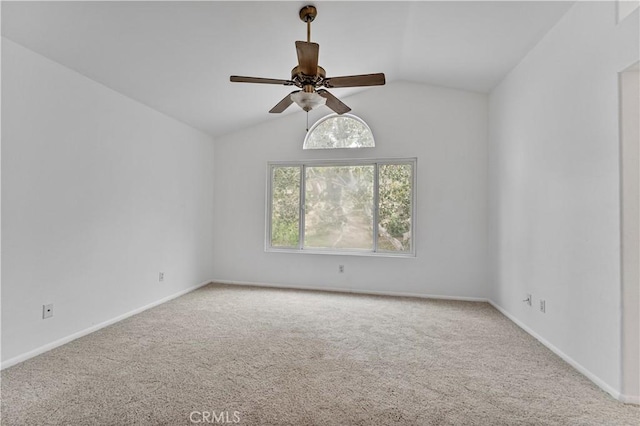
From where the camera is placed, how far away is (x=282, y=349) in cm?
268

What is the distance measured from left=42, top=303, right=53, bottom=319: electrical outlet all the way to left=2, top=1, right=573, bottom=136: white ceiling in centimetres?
201

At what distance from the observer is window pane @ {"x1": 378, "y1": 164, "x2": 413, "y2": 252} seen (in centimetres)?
457

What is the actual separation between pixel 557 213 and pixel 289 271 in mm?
3425

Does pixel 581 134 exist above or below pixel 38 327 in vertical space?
above

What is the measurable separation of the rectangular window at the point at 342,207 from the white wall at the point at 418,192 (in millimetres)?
144

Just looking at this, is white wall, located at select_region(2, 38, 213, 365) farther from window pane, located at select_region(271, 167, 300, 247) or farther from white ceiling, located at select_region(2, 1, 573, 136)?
window pane, located at select_region(271, 167, 300, 247)

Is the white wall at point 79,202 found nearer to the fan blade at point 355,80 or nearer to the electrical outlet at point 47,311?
the electrical outlet at point 47,311

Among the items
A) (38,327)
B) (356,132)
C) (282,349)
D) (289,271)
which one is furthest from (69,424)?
(356,132)

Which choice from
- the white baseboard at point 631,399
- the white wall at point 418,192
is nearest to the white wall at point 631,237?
the white baseboard at point 631,399

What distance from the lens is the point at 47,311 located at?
260cm

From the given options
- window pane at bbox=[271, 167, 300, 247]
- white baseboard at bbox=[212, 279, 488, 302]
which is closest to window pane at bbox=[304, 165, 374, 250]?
window pane at bbox=[271, 167, 300, 247]

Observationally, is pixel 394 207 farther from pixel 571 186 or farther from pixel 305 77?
pixel 305 77

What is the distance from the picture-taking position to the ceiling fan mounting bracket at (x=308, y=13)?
253 centimetres

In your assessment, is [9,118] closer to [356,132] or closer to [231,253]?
[231,253]
